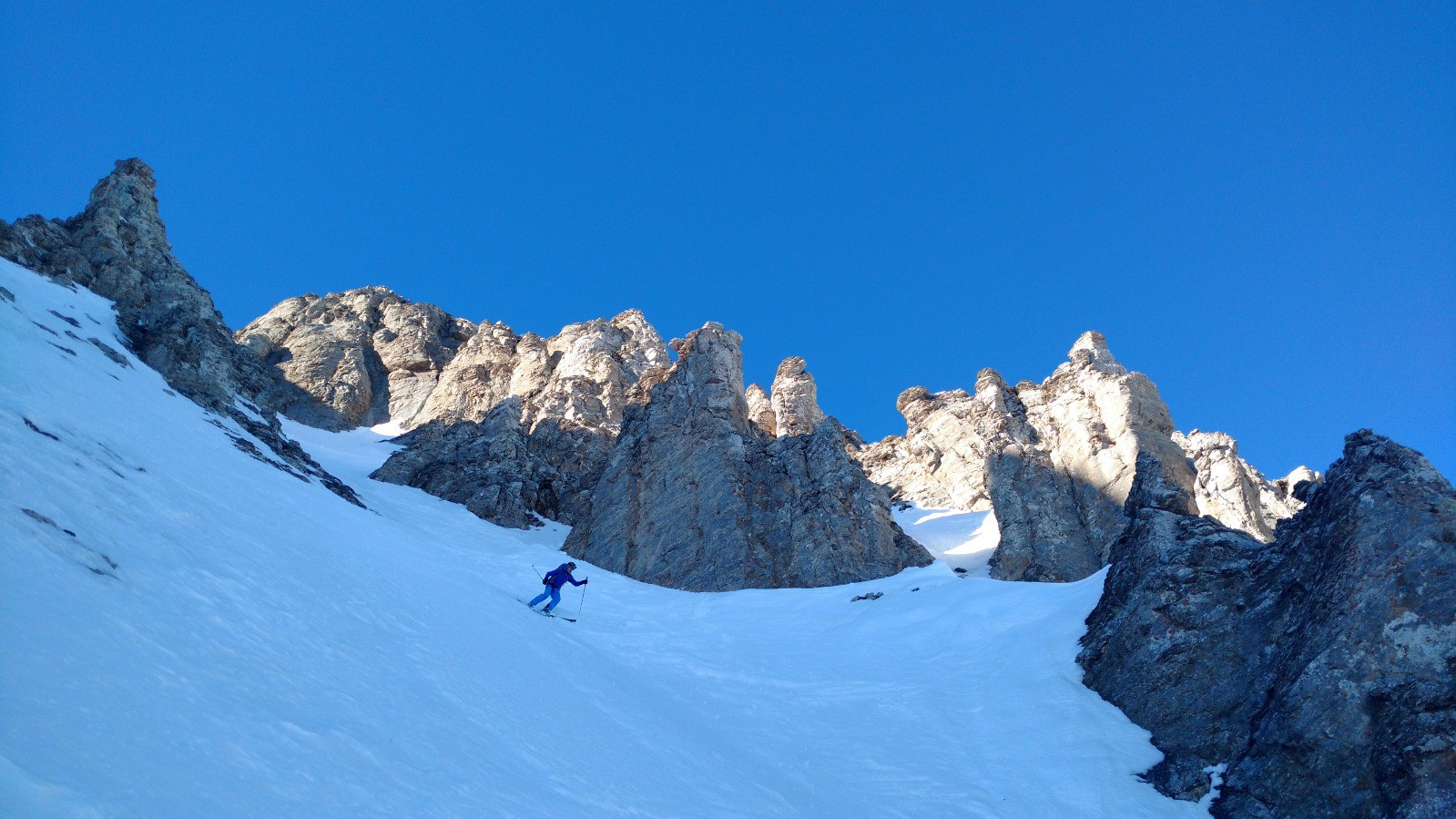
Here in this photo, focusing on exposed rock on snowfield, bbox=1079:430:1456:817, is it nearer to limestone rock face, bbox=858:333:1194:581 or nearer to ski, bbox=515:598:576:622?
Answer: ski, bbox=515:598:576:622

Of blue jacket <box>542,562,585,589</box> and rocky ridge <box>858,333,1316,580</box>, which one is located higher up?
rocky ridge <box>858,333,1316,580</box>

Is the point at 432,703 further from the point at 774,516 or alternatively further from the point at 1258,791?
the point at 774,516

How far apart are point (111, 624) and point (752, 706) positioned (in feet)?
40.9

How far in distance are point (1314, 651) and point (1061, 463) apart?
47.8m

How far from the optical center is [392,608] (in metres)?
13.1

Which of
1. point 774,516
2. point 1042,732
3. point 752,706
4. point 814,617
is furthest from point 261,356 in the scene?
point 1042,732

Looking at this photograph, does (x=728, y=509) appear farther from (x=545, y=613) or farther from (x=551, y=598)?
A: (x=545, y=613)

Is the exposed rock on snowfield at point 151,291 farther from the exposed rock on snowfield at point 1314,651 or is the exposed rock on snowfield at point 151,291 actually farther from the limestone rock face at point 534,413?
the exposed rock on snowfield at point 1314,651

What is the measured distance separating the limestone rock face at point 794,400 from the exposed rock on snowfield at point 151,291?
42.6 meters

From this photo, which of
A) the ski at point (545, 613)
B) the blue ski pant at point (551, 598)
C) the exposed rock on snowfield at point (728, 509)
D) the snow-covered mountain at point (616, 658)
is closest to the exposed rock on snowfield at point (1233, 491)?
the exposed rock on snowfield at point (728, 509)

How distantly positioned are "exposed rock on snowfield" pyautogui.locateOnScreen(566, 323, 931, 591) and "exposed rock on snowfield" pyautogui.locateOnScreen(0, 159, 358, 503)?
1615 centimetres

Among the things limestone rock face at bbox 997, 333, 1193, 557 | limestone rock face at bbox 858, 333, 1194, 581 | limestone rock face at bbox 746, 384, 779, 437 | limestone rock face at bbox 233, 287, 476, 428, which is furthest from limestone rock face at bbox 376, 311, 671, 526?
limestone rock face at bbox 997, 333, 1193, 557

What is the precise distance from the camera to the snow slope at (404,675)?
5605mm

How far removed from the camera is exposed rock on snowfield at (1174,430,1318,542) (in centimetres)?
4781
